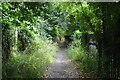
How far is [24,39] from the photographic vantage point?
Answer: 7.84 m

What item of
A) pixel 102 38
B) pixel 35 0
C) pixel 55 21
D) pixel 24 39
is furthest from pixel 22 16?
pixel 55 21

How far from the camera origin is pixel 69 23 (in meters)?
11.7

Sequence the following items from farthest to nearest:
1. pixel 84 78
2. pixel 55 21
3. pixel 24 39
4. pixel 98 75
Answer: pixel 55 21
pixel 24 39
pixel 84 78
pixel 98 75

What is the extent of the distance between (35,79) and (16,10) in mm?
2303

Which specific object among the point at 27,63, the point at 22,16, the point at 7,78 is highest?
the point at 22,16

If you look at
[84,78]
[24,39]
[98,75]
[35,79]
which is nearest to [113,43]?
[98,75]

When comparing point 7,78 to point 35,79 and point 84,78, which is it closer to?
point 35,79

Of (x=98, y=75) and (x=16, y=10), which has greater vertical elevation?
(x=16, y=10)

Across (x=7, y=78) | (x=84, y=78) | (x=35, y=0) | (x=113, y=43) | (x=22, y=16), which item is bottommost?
(x=84, y=78)

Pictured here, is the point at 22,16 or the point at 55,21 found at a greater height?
the point at 55,21

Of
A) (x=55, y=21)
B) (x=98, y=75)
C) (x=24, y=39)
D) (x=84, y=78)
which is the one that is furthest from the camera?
(x=55, y=21)

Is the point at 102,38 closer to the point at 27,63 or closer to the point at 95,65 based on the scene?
the point at 95,65

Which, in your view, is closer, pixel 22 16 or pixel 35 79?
pixel 22 16

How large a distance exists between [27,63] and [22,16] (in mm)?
1650
